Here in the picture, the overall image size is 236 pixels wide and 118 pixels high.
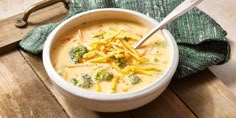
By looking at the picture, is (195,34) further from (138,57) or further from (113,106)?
(113,106)

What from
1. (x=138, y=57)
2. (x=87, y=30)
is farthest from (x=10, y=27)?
(x=138, y=57)

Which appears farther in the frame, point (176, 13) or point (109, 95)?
point (176, 13)

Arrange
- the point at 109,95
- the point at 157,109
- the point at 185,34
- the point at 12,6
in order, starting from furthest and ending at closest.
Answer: the point at 12,6
the point at 185,34
the point at 157,109
the point at 109,95

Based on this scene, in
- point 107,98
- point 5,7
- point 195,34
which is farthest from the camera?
point 5,7

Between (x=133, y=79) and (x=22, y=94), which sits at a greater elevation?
(x=133, y=79)

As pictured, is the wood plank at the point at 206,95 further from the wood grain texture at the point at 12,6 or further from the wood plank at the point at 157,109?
the wood grain texture at the point at 12,6

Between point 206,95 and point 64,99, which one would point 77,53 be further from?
point 206,95

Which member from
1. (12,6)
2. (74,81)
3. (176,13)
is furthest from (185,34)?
(12,6)
